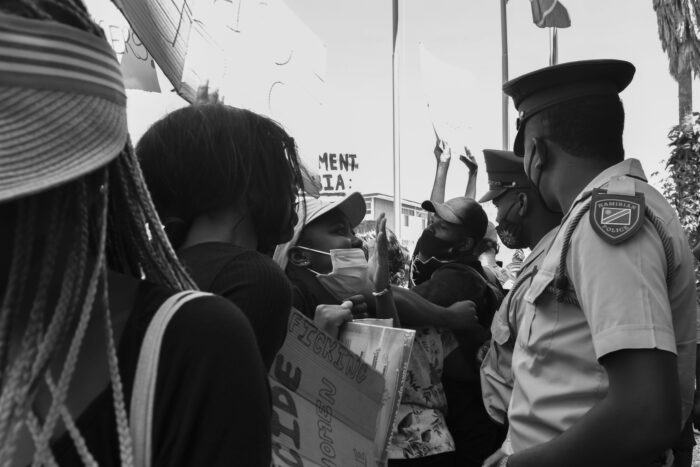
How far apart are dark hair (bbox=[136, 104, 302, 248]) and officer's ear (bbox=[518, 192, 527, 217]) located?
5.07ft

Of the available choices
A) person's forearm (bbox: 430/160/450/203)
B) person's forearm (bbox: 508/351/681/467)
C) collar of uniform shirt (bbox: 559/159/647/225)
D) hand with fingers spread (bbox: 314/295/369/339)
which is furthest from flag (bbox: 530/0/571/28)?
person's forearm (bbox: 508/351/681/467)

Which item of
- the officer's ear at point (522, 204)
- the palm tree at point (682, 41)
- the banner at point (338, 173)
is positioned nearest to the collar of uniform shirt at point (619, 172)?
the officer's ear at point (522, 204)

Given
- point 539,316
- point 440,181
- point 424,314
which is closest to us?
point 539,316

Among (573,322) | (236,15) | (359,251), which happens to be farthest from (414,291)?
(573,322)

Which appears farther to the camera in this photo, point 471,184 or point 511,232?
point 471,184

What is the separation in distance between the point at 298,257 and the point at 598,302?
4.40 feet

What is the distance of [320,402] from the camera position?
6.59 feet

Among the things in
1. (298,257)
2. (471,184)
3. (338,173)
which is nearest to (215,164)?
(298,257)

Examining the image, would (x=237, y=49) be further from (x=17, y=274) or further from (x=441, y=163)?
(x=441, y=163)

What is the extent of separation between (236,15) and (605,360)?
187 cm

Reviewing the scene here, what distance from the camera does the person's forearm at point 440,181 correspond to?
5452mm

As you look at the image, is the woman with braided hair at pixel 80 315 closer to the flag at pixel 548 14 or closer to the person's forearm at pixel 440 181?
the person's forearm at pixel 440 181

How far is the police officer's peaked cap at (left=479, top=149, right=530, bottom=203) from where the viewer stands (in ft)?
10.2

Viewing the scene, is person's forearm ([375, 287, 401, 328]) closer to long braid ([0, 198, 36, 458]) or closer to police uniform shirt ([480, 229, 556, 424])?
police uniform shirt ([480, 229, 556, 424])
